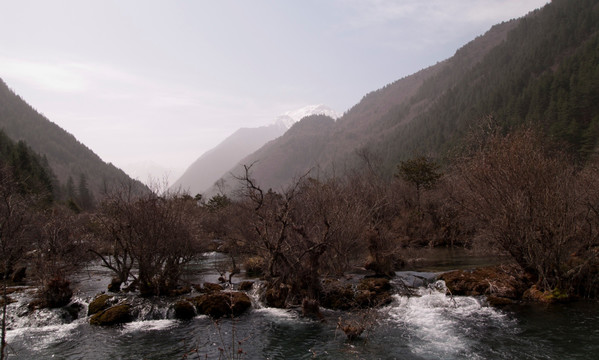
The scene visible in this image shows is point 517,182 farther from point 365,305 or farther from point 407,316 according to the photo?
point 365,305

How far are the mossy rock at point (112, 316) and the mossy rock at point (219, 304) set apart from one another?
338 centimetres

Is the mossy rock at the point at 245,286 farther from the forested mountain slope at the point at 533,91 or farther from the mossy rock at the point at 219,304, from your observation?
the forested mountain slope at the point at 533,91

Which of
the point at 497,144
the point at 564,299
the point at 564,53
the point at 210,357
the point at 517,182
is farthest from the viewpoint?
the point at 564,53

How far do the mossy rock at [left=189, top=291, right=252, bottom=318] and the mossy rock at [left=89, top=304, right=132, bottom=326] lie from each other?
338 cm

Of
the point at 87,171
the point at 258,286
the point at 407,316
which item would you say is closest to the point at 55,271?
the point at 258,286

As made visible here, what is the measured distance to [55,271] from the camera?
21531 mm

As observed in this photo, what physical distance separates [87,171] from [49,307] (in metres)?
163

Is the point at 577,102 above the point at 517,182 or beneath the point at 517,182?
above

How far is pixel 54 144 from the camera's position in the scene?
170 m

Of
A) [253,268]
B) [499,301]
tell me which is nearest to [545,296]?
[499,301]

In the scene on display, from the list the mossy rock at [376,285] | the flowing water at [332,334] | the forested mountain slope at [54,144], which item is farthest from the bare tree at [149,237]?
the forested mountain slope at [54,144]

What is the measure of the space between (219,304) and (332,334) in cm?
700

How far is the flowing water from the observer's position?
44.5 feet

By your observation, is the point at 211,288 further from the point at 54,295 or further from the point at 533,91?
the point at 533,91
